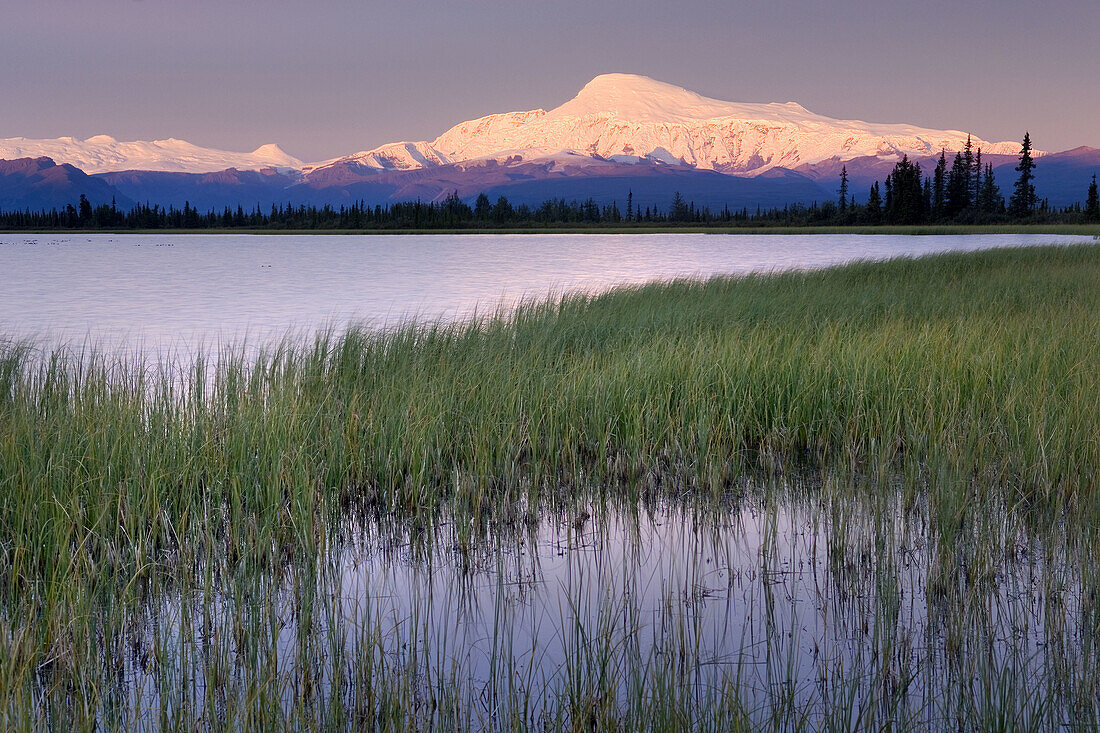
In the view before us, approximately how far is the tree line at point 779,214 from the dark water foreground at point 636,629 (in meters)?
93.4

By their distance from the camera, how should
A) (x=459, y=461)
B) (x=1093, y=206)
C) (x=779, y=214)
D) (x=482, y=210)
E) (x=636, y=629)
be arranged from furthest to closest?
1. (x=482, y=210)
2. (x=779, y=214)
3. (x=1093, y=206)
4. (x=459, y=461)
5. (x=636, y=629)

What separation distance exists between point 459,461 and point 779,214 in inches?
5516

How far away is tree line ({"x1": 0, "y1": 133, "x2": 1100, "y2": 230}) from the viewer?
95812 mm

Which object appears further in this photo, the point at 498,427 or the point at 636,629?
the point at 498,427

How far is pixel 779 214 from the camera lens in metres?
138

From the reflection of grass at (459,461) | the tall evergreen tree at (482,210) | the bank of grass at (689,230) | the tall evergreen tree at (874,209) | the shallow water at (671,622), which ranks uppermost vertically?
the tall evergreen tree at (482,210)

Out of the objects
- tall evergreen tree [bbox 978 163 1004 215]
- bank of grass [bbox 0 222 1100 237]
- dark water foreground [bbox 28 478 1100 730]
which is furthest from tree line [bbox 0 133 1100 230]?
dark water foreground [bbox 28 478 1100 730]

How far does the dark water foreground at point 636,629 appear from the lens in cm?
316

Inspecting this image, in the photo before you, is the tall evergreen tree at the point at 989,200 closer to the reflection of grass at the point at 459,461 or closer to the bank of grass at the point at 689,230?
the bank of grass at the point at 689,230

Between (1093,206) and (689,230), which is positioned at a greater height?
(1093,206)

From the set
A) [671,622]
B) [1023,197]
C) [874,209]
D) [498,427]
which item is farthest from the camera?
[874,209]

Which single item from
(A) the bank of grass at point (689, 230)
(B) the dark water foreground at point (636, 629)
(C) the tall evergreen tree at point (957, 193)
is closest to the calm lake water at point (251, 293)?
(B) the dark water foreground at point (636, 629)

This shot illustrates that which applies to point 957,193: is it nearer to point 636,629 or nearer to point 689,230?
point 689,230

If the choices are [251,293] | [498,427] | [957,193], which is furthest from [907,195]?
[498,427]
